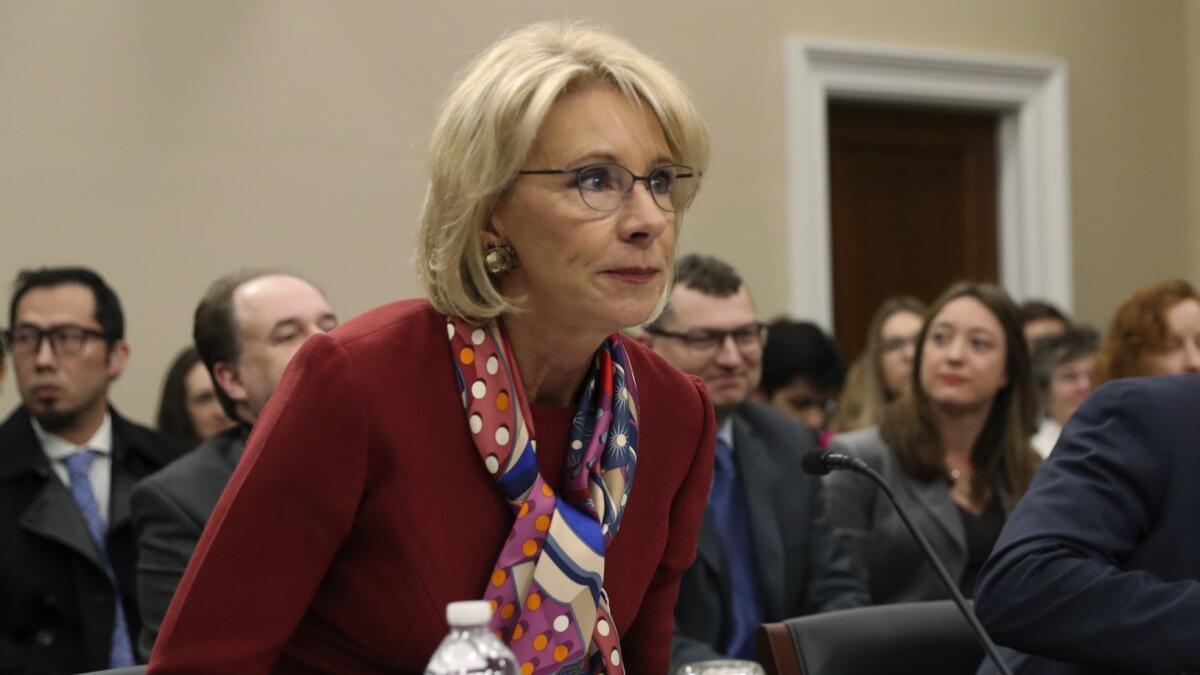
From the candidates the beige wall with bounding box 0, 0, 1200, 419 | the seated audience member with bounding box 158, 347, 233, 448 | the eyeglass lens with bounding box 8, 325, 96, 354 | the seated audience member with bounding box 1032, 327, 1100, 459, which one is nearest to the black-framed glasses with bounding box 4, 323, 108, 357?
the eyeglass lens with bounding box 8, 325, 96, 354

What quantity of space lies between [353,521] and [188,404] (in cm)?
311

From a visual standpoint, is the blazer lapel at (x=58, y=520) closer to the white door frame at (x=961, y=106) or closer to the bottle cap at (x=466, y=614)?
the bottle cap at (x=466, y=614)

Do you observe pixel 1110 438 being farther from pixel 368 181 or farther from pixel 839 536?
pixel 368 181

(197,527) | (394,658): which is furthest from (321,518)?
(197,527)

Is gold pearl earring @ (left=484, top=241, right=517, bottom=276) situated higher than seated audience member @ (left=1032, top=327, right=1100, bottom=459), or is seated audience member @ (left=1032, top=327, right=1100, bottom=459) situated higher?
gold pearl earring @ (left=484, top=241, right=517, bottom=276)

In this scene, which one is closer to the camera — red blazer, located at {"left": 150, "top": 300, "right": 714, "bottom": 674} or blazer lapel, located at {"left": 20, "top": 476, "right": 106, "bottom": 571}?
red blazer, located at {"left": 150, "top": 300, "right": 714, "bottom": 674}

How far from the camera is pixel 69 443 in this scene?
3.79 m

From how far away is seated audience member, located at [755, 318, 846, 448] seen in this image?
511 centimetres

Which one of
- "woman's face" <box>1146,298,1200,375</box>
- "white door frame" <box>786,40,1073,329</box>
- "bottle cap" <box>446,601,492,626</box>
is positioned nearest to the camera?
"bottle cap" <box>446,601,492,626</box>

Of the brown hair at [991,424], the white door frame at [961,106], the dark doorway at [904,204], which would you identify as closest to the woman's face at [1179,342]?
the brown hair at [991,424]

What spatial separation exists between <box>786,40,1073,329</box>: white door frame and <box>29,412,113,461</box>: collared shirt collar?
322 centimetres

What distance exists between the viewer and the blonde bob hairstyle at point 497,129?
1.68 m

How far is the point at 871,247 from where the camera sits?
684 centimetres

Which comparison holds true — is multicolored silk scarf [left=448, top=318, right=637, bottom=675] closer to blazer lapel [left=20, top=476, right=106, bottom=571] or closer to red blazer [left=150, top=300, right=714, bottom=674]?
red blazer [left=150, top=300, right=714, bottom=674]
